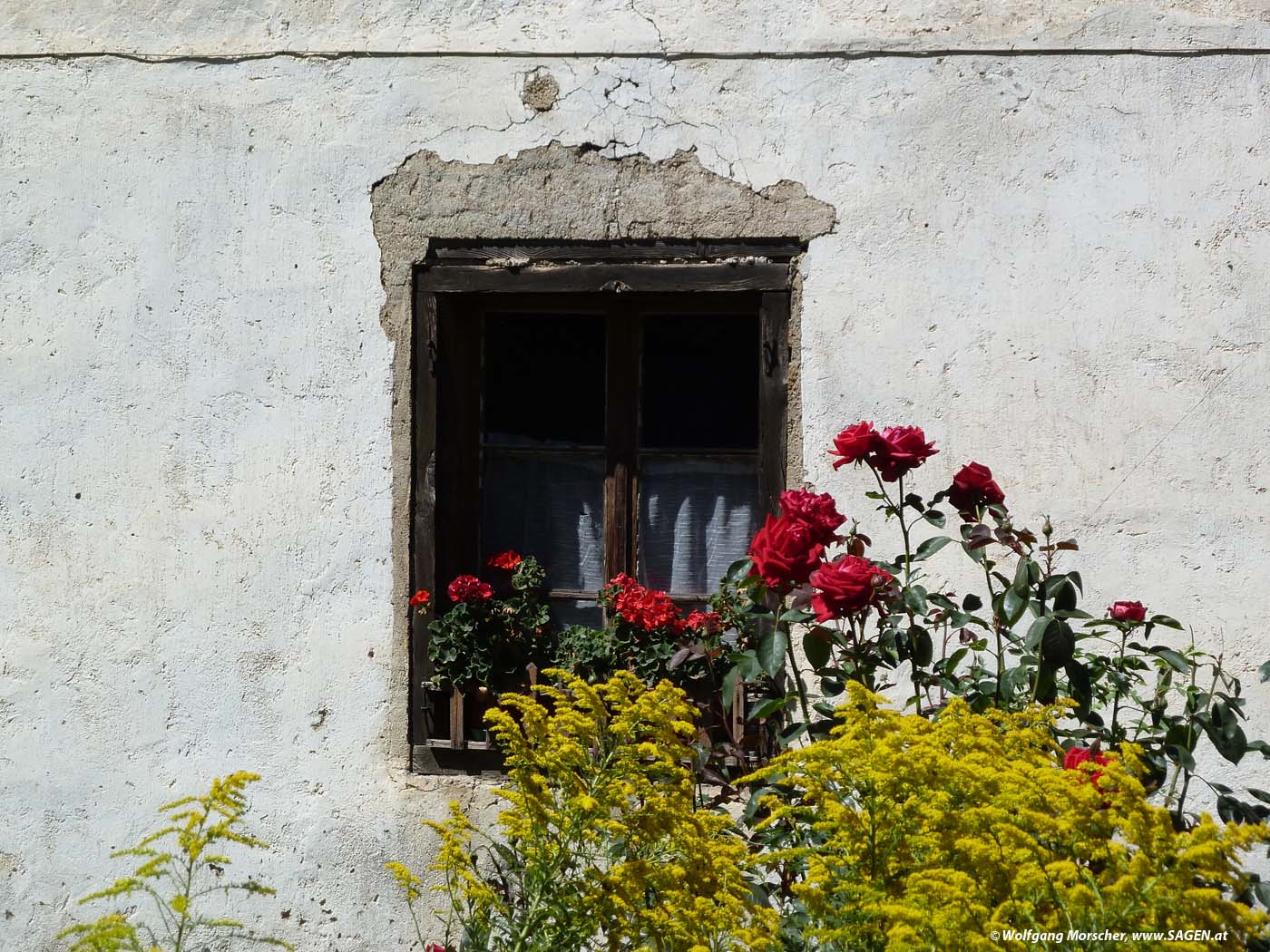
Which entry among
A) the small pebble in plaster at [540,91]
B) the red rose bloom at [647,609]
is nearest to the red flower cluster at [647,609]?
the red rose bloom at [647,609]

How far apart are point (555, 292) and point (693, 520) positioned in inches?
28.6

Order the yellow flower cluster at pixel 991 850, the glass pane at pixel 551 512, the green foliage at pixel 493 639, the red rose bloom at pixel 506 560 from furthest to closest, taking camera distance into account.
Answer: the glass pane at pixel 551 512, the red rose bloom at pixel 506 560, the green foliage at pixel 493 639, the yellow flower cluster at pixel 991 850

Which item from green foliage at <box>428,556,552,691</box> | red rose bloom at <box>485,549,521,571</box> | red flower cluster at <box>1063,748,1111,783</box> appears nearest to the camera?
red flower cluster at <box>1063,748,1111,783</box>

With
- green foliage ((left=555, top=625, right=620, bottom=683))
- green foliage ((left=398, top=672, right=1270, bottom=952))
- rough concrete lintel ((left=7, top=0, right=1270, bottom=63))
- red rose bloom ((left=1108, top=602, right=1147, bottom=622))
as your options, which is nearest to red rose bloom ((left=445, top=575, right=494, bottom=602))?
green foliage ((left=555, top=625, right=620, bottom=683))

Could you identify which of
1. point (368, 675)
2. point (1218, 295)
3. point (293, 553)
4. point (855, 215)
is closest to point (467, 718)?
point (368, 675)

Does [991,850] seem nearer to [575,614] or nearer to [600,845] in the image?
[600,845]

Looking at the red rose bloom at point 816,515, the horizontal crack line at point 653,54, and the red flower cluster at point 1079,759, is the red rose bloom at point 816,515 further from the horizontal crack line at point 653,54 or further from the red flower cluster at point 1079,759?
the horizontal crack line at point 653,54

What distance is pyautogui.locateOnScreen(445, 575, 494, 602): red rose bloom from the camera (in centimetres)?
294

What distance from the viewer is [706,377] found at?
3.14 metres

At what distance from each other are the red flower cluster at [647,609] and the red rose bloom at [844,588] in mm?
852

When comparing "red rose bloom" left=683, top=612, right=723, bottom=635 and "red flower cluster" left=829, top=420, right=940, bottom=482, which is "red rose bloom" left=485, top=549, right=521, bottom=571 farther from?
"red flower cluster" left=829, top=420, right=940, bottom=482

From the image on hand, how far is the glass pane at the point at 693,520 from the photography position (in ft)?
10.2

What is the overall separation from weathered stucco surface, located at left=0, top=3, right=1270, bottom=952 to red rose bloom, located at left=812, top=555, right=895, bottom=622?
87 centimetres

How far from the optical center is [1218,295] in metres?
2.83
